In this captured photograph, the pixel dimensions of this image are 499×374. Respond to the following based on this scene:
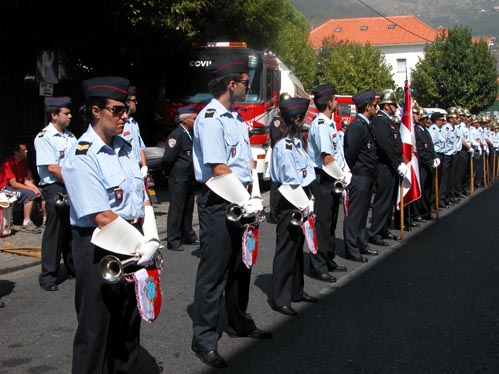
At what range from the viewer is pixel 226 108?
4918 millimetres

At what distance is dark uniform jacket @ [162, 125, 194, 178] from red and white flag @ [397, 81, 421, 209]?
11.8 feet

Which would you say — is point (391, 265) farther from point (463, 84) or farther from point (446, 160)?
point (463, 84)

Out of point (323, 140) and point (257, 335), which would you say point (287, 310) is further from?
point (323, 140)

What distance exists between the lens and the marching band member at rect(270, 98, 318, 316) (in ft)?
20.1

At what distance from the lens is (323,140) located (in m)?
7.52

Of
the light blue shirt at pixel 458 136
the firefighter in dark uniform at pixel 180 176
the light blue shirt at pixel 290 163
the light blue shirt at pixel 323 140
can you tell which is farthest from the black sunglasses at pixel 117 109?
the light blue shirt at pixel 458 136

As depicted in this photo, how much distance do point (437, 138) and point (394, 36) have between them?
231ft

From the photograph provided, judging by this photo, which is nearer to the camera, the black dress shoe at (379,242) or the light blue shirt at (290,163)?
the light blue shirt at (290,163)

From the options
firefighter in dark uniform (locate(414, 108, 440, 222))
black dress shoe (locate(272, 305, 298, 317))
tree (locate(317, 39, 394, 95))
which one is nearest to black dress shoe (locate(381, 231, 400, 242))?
firefighter in dark uniform (locate(414, 108, 440, 222))

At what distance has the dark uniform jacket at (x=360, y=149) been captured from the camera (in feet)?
28.6

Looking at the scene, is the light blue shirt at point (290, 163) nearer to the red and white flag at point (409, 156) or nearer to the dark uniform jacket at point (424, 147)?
the red and white flag at point (409, 156)

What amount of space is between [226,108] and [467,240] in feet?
21.9

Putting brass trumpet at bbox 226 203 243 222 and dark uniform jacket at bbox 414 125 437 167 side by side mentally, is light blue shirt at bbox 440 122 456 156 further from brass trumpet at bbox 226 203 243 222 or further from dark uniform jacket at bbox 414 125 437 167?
brass trumpet at bbox 226 203 243 222

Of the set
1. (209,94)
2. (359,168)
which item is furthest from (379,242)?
(209,94)
